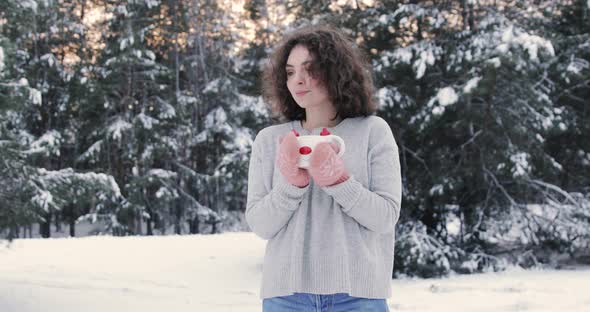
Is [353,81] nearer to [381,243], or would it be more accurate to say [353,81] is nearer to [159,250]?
[381,243]

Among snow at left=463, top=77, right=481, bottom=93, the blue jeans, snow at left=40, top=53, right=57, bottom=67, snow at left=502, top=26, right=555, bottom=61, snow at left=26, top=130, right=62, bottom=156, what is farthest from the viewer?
snow at left=40, top=53, right=57, bottom=67

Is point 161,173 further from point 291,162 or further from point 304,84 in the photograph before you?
point 291,162

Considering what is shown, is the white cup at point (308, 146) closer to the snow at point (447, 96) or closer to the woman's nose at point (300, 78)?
the woman's nose at point (300, 78)

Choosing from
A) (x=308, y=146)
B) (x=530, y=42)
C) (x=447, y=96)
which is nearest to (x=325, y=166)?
(x=308, y=146)

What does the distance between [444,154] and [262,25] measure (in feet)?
25.9

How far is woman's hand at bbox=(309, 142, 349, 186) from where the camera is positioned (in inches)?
52.2

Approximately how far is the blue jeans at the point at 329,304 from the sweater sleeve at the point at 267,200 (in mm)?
180

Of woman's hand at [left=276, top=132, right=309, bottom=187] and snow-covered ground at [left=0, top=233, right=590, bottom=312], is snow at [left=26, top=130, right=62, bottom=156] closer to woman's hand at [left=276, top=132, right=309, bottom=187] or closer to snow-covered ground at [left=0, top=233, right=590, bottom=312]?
snow-covered ground at [left=0, top=233, right=590, bottom=312]

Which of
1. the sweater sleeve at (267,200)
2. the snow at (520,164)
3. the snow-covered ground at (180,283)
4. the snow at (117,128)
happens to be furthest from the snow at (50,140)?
the sweater sleeve at (267,200)

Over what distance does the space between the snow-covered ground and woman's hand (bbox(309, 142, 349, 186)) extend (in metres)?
3.14

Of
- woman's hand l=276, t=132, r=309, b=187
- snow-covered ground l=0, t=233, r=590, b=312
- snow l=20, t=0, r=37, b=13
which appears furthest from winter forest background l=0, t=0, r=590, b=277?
woman's hand l=276, t=132, r=309, b=187

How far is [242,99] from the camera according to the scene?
44.9 ft

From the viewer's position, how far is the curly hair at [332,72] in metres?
1.58

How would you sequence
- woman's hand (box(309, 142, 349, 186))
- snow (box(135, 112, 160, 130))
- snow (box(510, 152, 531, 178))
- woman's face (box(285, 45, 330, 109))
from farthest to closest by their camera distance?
snow (box(135, 112, 160, 130)) < snow (box(510, 152, 531, 178)) < woman's face (box(285, 45, 330, 109)) < woman's hand (box(309, 142, 349, 186))
